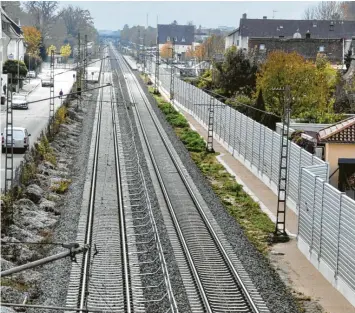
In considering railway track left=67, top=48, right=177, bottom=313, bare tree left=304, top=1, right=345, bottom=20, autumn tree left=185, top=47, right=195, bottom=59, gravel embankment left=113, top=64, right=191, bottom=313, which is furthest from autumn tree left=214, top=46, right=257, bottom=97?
bare tree left=304, top=1, right=345, bottom=20

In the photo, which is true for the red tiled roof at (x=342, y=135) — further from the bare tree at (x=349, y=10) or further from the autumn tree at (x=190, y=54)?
the bare tree at (x=349, y=10)

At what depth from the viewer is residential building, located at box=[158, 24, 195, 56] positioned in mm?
147375

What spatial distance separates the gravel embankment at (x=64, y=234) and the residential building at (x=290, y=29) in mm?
49871

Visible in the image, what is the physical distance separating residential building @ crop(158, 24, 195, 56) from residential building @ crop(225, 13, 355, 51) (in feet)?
193

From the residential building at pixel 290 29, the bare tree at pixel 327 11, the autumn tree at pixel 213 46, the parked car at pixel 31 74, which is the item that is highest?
the bare tree at pixel 327 11

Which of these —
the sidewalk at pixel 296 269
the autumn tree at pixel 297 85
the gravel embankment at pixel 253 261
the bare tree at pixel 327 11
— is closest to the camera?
the gravel embankment at pixel 253 261

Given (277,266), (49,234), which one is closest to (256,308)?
(277,266)

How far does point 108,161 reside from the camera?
31.9 metres

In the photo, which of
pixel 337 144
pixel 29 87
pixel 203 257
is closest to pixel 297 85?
pixel 337 144

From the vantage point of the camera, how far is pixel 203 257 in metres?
17.5

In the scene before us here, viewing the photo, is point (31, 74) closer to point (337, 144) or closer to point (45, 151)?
point (45, 151)

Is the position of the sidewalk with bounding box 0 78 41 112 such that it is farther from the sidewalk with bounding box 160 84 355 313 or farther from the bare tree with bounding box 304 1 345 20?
the bare tree with bounding box 304 1 345 20

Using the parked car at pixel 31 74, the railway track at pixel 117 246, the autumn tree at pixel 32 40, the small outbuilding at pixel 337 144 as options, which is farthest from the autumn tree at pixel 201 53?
the small outbuilding at pixel 337 144

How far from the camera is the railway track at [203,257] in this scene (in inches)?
564
